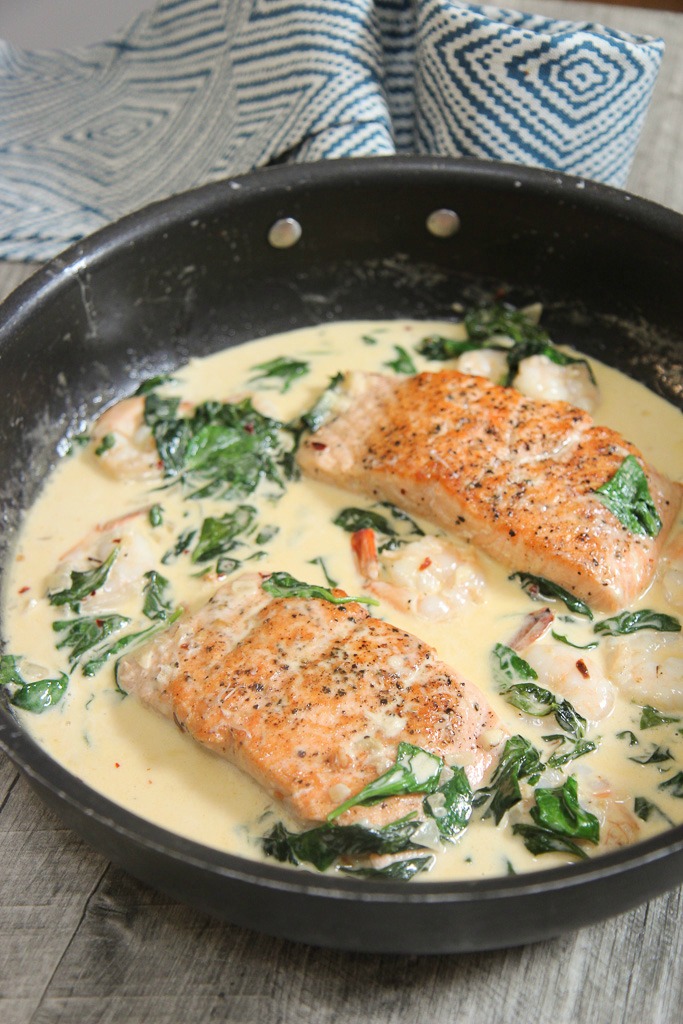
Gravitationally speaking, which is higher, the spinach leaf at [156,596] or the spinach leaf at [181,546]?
the spinach leaf at [181,546]

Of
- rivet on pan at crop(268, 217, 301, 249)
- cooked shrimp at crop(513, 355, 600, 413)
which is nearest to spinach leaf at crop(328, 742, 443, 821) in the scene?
cooked shrimp at crop(513, 355, 600, 413)

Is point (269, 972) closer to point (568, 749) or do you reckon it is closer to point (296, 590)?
point (568, 749)

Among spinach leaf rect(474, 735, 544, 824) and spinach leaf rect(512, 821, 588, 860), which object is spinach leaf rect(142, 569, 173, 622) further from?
spinach leaf rect(512, 821, 588, 860)

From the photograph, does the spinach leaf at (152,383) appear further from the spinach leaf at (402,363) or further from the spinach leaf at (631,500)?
the spinach leaf at (631,500)

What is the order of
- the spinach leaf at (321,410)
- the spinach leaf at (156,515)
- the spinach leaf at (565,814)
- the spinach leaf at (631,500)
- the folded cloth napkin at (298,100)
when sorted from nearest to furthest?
the spinach leaf at (565,814)
the spinach leaf at (631,500)
the spinach leaf at (156,515)
the spinach leaf at (321,410)
the folded cloth napkin at (298,100)

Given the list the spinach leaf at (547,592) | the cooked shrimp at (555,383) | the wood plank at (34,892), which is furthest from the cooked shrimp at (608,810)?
the cooked shrimp at (555,383)

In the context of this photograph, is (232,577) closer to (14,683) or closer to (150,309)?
(14,683)
